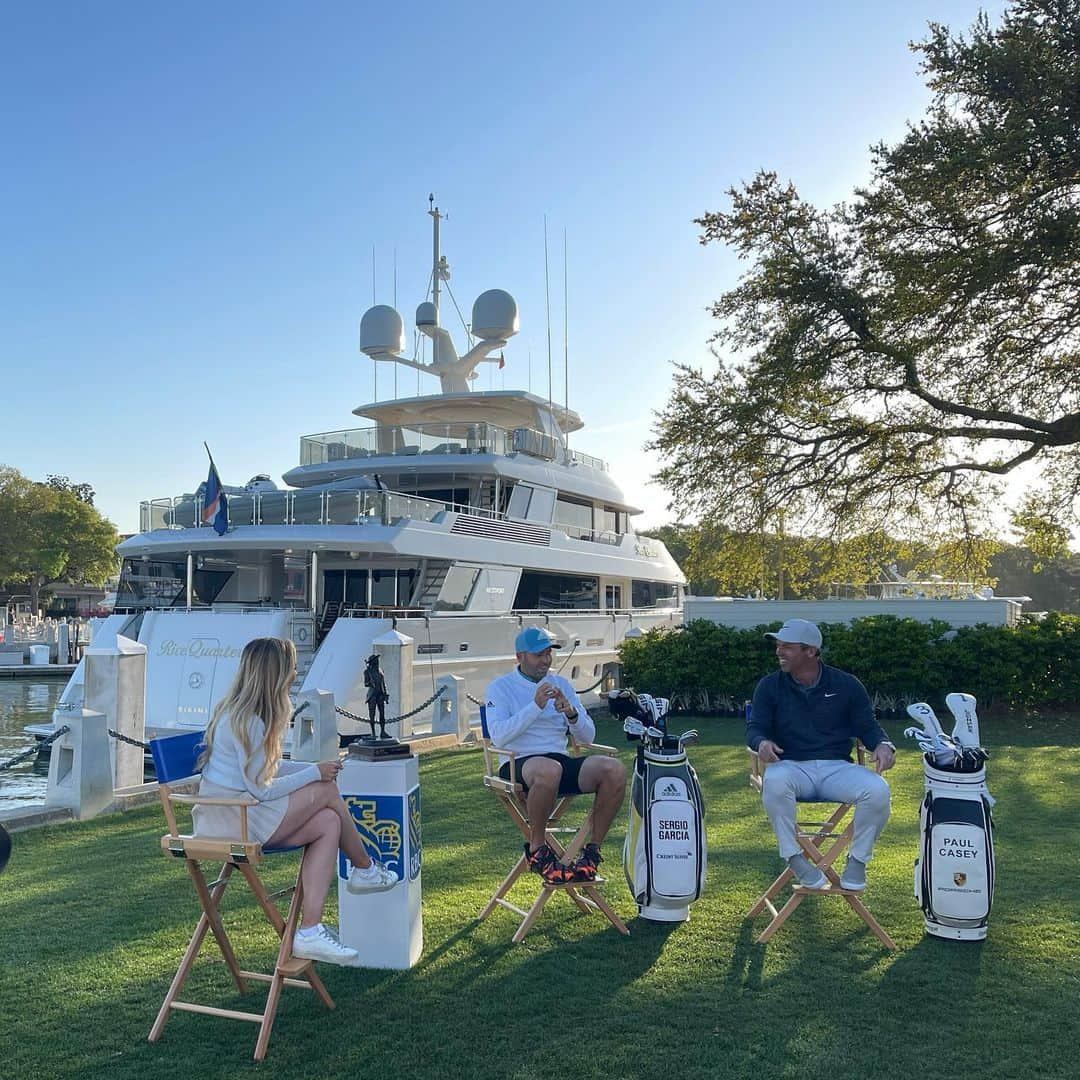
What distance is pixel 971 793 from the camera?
4691 mm

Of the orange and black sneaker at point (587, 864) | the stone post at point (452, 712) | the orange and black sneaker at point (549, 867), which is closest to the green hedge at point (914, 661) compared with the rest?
the stone post at point (452, 712)

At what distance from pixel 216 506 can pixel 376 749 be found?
431 inches

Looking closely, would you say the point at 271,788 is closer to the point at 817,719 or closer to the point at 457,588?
the point at 817,719

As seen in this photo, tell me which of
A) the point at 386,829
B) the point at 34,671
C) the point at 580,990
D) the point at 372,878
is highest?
the point at 386,829

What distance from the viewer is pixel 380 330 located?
22.9 metres

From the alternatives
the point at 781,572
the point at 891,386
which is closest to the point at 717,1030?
the point at 891,386

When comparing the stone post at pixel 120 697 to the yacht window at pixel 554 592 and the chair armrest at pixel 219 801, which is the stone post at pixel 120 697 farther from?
the yacht window at pixel 554 592

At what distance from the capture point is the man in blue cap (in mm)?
4910

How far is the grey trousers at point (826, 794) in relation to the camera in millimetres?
4742

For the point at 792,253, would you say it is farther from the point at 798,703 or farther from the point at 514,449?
the point at 798,703

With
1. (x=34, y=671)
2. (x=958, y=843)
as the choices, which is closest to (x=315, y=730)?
(x=958, y=843)

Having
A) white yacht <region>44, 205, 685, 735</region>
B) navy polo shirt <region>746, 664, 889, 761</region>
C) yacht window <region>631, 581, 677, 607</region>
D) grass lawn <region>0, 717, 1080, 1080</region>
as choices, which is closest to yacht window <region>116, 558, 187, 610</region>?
white yacht <region>44, 205, 685, 735</region>

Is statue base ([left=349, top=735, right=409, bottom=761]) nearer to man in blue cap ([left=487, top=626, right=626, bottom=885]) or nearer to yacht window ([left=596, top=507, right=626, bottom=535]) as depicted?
man in blue cap ([left=487, top=626, right=626, bottom=885])

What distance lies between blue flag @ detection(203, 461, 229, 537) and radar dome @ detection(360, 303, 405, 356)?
9123 millimetres
